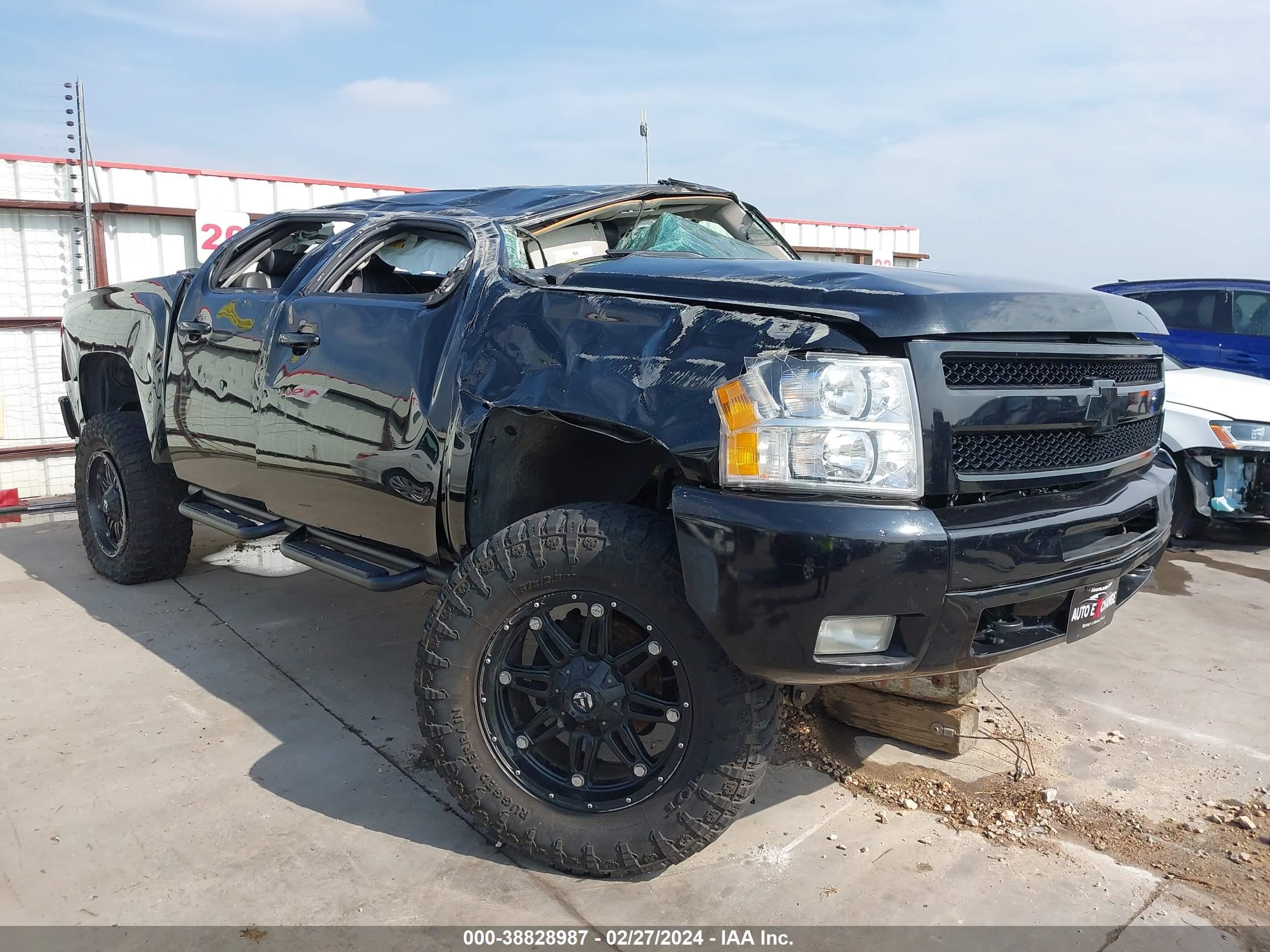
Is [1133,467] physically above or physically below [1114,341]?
below

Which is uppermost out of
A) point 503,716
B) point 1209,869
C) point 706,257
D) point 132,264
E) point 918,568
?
point 132,264

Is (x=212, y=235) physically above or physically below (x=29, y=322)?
above

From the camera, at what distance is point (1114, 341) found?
2.65m

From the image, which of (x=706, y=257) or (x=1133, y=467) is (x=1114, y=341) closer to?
(x=1133, y=467)

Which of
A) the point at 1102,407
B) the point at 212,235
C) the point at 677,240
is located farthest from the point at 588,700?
the point at 212,235

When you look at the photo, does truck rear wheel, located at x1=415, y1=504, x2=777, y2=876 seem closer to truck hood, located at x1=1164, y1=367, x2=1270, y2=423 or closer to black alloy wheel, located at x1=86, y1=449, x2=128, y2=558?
black alloy wheel, located at x1=86, y1=449, x2=128, y2=558

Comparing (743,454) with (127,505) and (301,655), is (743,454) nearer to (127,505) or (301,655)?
(301,655)

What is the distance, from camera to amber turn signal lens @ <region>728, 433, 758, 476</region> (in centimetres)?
219

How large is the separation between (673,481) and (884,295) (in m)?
0.83

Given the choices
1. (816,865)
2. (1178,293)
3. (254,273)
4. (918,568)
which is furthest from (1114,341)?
(1178,293)

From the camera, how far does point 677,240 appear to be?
3.40 meters

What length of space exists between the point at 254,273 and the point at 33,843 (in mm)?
2458

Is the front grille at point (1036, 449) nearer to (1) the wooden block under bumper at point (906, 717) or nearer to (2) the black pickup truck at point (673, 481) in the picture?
(2) the black pickup truck at point (673, 481)

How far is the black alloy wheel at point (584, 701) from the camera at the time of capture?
2.45 meters
